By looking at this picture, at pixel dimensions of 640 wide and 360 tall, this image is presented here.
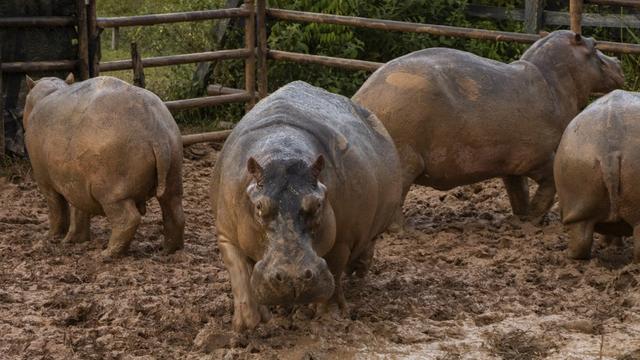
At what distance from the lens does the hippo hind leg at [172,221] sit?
298 inches

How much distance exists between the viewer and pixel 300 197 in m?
5.32

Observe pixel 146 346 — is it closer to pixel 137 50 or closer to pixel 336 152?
pixel 336 152

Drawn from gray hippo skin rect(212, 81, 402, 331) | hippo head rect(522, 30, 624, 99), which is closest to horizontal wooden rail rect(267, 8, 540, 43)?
hippo head rect(522, 30, 624, 99)

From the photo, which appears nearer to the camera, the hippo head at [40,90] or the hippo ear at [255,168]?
the hippo ear at [255,168]

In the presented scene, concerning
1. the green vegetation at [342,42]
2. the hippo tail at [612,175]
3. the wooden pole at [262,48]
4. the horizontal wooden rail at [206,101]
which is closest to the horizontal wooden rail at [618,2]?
the green vegetation at [342,42]

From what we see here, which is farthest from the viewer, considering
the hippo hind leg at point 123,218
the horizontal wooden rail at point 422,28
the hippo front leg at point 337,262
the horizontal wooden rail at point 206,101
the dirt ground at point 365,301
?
the horizontal wooden rail at point 206,101

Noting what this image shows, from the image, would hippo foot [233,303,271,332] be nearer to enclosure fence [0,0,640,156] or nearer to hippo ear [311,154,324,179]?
hippo ear [311,154,324,179]

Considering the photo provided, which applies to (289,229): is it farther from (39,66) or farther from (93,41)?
(93,41)

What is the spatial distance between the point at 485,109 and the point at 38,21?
11.5ft

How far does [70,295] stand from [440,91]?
8.48 ft

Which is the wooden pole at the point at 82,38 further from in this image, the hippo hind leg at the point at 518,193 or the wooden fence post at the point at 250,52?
the hippo hind leg at the point at 518,193

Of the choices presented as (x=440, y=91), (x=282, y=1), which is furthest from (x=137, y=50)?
(x=440, y=91)

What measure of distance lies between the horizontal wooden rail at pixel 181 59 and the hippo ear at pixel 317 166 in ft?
16.2

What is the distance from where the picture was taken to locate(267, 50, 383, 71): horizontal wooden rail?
408 inches
